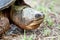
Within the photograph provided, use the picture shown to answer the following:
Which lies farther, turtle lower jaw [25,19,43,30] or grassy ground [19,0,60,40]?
grassy ground [19,0,60,40]

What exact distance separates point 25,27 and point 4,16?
31cm

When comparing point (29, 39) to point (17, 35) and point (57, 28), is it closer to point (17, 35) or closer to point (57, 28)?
point (17, 35)

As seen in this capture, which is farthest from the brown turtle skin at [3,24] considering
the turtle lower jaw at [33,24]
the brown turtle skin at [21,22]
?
the turtle lower jaw at [33,24]

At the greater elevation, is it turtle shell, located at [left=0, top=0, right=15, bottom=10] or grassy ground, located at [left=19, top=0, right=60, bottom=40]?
turtle shell, located at [left=0, top=0, right=15, bottom=10]

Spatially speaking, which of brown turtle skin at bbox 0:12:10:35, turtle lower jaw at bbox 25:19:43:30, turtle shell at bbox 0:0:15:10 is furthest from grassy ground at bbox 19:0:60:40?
turtle shell at bbox 0:0:15:10

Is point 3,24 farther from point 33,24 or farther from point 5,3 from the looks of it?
point 33,24

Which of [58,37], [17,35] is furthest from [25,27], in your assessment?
[58,37]

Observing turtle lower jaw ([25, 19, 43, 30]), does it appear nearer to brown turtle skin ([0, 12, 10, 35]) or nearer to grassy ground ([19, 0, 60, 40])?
grassy ground ([19, 0, 60, 40])

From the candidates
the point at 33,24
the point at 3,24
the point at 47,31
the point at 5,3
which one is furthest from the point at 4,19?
the point at 47,31

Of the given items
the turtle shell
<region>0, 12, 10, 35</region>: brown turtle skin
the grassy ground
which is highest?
the turtle shell

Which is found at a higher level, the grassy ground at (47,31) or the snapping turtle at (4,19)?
the snapping turtle at (4,19)

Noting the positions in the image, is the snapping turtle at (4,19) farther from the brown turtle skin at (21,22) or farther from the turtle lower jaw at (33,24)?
the turtle lower jaw at (33,24)

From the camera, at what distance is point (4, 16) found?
2.68 meters

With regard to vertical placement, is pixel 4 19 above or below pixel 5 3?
below
